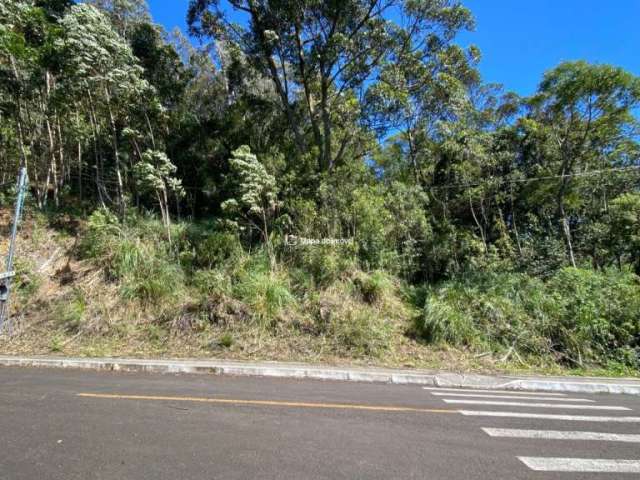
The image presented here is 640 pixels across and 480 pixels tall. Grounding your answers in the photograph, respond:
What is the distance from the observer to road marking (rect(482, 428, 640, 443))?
4121mm

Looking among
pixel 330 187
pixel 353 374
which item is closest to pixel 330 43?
pixel 330 187

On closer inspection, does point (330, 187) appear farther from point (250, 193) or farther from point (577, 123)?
point (577, 123)

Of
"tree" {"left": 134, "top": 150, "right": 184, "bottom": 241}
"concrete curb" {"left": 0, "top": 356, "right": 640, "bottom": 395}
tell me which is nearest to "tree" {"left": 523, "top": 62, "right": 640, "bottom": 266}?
"concrete curb" {"left": 0, "top": 356, "right": 640, "bottom": 395}

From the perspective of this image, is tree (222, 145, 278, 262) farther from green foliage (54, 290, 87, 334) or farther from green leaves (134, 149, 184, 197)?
green foliage (54, 290, 87, 334)

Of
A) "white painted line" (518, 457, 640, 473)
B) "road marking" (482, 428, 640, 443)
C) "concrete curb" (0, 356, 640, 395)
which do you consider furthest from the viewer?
"concrete curb" (0, 356, 640, 395)

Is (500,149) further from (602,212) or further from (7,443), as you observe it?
(7,443)

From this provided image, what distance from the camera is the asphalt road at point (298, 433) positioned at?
3164 millimetres

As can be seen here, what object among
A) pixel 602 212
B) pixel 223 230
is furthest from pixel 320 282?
pixel 602 212

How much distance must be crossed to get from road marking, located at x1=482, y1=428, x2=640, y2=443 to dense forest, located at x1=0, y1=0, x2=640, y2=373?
15.1 ft

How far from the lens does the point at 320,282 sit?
10.9m

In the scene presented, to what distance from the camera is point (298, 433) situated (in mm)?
3992

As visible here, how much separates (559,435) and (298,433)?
334 centimetres

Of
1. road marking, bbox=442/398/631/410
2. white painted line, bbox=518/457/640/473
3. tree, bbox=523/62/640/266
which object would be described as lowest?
road marking, bbox=442/398/631/410

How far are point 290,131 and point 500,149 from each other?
10471 millimetres
